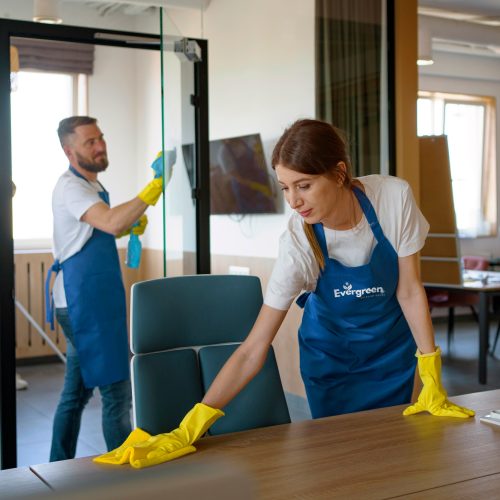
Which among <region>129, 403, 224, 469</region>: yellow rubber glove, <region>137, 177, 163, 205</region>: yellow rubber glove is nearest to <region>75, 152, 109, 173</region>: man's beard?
<region>137, 177, 163, 205</region>: yellow rubber glove

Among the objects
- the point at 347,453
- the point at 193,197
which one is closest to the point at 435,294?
the point at 193,197

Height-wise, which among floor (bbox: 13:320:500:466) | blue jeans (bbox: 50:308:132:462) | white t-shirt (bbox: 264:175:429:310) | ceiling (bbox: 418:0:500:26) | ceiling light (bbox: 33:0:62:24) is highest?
ceiling (bbox: 418:0:500:26)

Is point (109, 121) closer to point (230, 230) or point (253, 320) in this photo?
point (230, 230)

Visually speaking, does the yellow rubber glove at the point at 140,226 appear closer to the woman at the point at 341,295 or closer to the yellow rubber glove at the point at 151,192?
the yellow rubber glove at the point at 151,192

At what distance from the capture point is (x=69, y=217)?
8.79 ft

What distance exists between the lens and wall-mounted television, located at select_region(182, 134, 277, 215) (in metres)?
4.46

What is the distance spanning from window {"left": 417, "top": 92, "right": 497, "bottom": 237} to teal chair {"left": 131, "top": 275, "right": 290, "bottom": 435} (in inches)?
254

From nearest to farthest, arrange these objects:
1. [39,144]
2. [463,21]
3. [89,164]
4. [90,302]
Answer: [90,302], [89,164], [39,144], [463,21]

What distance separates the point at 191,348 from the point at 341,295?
39cm

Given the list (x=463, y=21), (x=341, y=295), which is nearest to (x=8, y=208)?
(x=341, y=295)

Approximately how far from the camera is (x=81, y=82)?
5.70 m

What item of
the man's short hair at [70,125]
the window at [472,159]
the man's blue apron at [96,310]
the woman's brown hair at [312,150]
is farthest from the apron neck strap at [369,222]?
the window at [472,159]

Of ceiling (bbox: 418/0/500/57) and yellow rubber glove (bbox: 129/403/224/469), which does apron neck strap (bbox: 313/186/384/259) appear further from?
ceiling (bbox: 418/0/500/57)

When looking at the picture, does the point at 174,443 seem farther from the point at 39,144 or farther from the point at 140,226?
the point at 39,144
